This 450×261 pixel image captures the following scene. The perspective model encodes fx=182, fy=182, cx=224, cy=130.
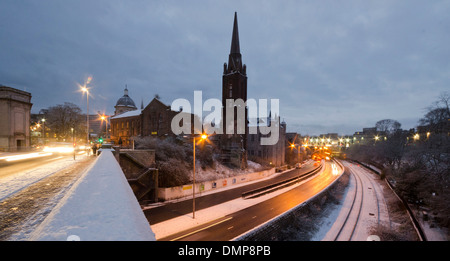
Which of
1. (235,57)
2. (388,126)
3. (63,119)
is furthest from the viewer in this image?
(388,126)

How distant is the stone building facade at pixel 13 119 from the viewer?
93.0 feet

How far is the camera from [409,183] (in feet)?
88.8

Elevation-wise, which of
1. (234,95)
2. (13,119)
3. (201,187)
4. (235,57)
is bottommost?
(201,187)

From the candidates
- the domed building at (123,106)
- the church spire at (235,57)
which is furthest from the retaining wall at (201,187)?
the domed building at (123,106)

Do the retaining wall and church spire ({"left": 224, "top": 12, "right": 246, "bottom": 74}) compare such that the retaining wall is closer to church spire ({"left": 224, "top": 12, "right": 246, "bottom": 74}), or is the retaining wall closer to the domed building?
church spire ({"left": 224, "top": 12, "right": 246, "bottom": 74})

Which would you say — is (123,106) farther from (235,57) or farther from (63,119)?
(235,57)

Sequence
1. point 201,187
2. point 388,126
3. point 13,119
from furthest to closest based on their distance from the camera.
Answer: point 388,126
point 13,119
point 201,187

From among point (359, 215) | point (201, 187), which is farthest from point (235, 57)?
point (359, 215)

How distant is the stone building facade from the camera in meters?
28.3

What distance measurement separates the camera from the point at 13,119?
29281 mm

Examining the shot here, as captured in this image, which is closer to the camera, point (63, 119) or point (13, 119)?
point (13, 119)

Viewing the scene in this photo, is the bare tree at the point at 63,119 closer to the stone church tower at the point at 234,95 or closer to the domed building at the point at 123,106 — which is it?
the domed building at the point at 123,106
